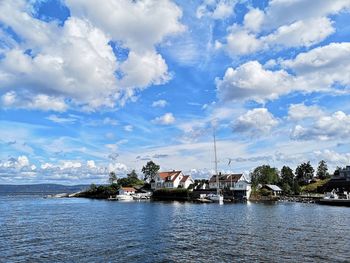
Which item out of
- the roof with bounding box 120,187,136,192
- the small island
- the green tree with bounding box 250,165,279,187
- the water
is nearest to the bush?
the small island

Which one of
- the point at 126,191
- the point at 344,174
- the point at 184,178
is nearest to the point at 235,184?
the point at 184,178

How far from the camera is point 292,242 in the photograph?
4212 cm

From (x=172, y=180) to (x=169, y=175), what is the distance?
4.77 m

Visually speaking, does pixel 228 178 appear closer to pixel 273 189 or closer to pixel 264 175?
pixel 273 189

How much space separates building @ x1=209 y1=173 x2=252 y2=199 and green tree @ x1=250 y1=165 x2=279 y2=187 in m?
13.6

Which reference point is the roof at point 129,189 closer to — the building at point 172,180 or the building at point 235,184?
the building at point 172,180

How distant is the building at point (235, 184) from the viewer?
473 ft

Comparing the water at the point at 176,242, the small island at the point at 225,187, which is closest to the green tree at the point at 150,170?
the small island at the point at 225,187

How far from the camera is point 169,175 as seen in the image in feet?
563

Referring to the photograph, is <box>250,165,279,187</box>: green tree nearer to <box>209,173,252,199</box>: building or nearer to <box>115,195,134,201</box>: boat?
<box>209,173,252,199</box>: building

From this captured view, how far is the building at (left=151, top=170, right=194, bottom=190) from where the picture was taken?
168 meters

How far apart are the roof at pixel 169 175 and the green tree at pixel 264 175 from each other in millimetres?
33383

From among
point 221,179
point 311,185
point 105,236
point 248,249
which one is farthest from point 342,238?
point 311,185

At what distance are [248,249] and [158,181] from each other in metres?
136
